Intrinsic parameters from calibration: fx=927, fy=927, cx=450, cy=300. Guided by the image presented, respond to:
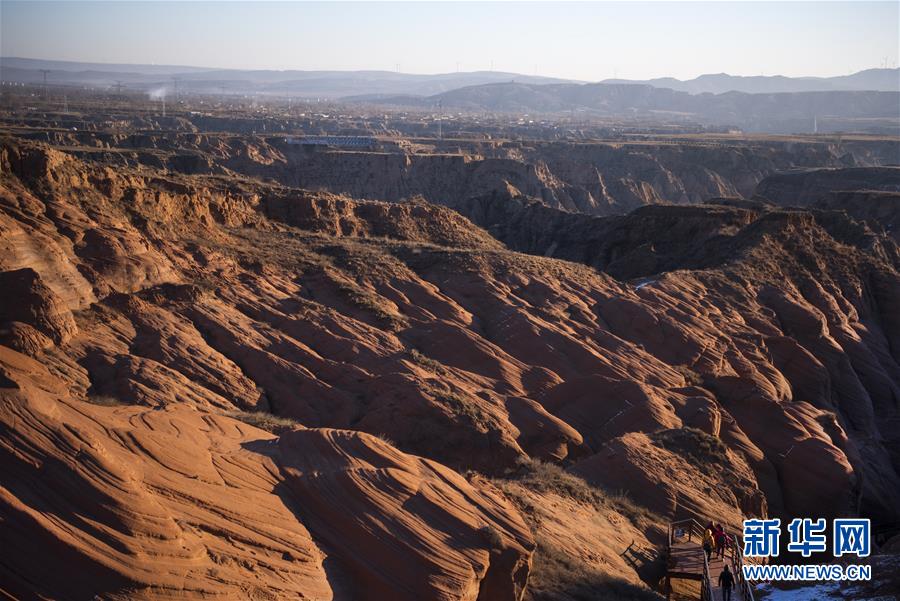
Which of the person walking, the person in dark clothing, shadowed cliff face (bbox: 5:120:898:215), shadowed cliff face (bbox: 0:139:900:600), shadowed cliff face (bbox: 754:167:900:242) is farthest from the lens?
shadowed cliff face (bbox: 5:120:898:215)

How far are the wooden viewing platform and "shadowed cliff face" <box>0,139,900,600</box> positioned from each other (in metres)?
0.65

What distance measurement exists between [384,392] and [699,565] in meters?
9.07

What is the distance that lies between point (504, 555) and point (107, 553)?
533cm

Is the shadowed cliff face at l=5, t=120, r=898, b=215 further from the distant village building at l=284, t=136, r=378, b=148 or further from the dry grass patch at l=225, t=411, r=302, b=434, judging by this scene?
the dry grass patch at l=225, t=411, r=302, b=434

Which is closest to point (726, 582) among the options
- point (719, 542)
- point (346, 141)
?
point (719, 542)

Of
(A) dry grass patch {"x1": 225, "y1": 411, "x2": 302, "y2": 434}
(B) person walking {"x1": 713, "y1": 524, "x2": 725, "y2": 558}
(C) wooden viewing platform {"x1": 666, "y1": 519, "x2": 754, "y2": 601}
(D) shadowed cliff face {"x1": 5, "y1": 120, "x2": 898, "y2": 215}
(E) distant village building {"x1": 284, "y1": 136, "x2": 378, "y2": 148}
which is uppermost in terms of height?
(E) distant village building {"x1": 284, "y1": 136, "x2": 378, "y2": 148}

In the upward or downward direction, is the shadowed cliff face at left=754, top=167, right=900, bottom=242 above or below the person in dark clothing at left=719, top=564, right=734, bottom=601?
above

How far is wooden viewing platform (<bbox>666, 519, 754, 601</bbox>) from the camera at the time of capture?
50.8ft

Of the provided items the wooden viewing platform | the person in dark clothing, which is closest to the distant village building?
the wooden viewing platform

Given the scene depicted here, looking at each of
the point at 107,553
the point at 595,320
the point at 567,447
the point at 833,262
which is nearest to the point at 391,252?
the point at 595,320

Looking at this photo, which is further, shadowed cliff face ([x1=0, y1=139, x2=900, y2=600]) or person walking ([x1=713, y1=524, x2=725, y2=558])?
person walking ([x1=713, y1=524, x2=725, y2=558])

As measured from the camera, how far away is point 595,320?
34.8 meters

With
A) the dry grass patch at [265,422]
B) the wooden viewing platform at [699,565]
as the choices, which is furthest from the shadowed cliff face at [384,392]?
the wooden viewing platform at [699,565]

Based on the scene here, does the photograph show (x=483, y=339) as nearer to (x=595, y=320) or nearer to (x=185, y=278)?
(x=595, y=320)
